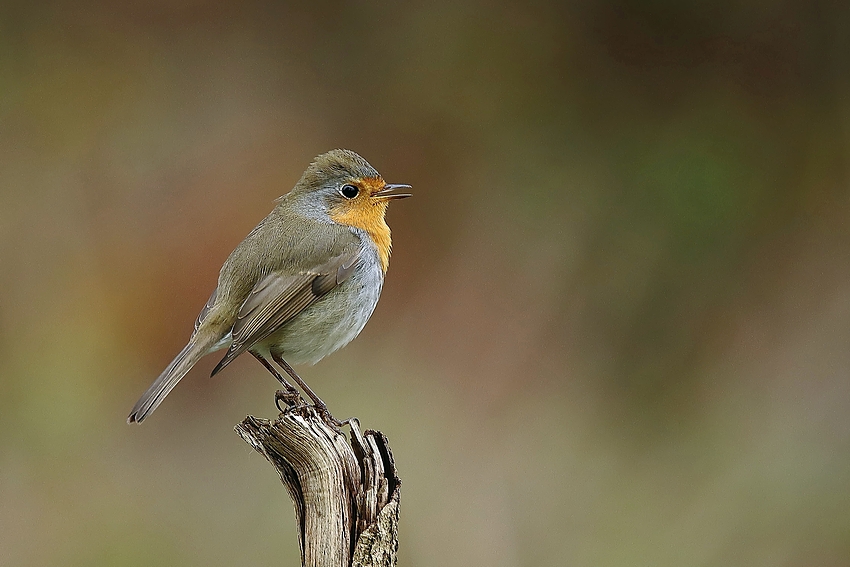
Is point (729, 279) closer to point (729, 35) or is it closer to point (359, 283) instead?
point (729, 35)

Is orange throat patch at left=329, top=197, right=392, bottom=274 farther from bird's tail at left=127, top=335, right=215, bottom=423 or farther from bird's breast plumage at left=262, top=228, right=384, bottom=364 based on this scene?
bird's tail at left=127, top=335, right=215, bottom=423

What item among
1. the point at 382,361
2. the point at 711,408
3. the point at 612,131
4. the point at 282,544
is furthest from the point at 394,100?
the point at 282,544

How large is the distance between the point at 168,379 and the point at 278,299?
19.8 inches

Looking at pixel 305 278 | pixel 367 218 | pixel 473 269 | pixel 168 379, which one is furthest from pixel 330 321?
pixel 473 269

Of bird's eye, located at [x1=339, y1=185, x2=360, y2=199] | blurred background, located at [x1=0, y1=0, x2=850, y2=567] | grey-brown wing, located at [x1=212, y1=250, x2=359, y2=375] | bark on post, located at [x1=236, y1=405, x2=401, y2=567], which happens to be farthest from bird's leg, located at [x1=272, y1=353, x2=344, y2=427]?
blurred background, located at [x1=0, y1=0, x2=850, y2=567]

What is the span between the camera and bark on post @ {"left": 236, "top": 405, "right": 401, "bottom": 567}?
2711 millimetres

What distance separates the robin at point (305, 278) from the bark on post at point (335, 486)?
2.07 ft

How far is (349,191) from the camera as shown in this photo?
13.7 ft

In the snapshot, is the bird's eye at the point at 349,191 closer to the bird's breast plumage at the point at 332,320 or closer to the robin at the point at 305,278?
the robin at the point at 305,278

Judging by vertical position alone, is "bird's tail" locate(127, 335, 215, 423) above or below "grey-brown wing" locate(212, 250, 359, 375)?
below

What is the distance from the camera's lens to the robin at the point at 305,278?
12.1 ft

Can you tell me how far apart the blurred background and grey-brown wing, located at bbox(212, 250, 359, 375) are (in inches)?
75.3

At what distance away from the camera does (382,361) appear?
6.57m

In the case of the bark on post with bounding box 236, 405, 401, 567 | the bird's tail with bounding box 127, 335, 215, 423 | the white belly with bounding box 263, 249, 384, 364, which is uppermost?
the white belly with bounding box 263, 249, 384, 364
